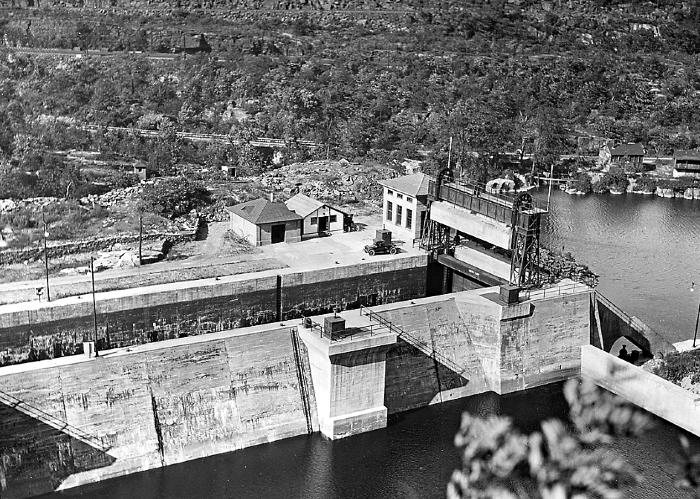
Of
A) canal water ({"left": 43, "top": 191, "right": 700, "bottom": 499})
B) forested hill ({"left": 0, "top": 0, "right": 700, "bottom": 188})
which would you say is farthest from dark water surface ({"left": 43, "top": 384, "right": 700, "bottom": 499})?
forested hill ({"left": 0, "top": 0, "right": 700, "bottom": 188})

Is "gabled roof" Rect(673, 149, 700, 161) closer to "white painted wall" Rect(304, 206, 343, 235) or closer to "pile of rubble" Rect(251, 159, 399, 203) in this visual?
"pile of rubble" Rect(251, 159, 399, 203)

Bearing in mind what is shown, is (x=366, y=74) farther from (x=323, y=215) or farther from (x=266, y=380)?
(x=266, y=380)

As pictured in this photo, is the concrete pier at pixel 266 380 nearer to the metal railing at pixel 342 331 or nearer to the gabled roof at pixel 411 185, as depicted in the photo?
the metal railing at pixel 342 331

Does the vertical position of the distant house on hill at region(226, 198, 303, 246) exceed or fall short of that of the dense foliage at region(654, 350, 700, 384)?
it exceeds it

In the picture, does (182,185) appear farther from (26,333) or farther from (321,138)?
(321,138)

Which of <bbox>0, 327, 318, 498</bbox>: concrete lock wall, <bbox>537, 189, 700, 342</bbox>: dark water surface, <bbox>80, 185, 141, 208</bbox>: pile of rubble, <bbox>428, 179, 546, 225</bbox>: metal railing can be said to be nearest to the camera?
<bbox>0, 327, 318, 498</bbox>: concrete lock wall

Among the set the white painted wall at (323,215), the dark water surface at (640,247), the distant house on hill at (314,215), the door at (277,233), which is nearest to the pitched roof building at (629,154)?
the dark water surface at (640,247)
